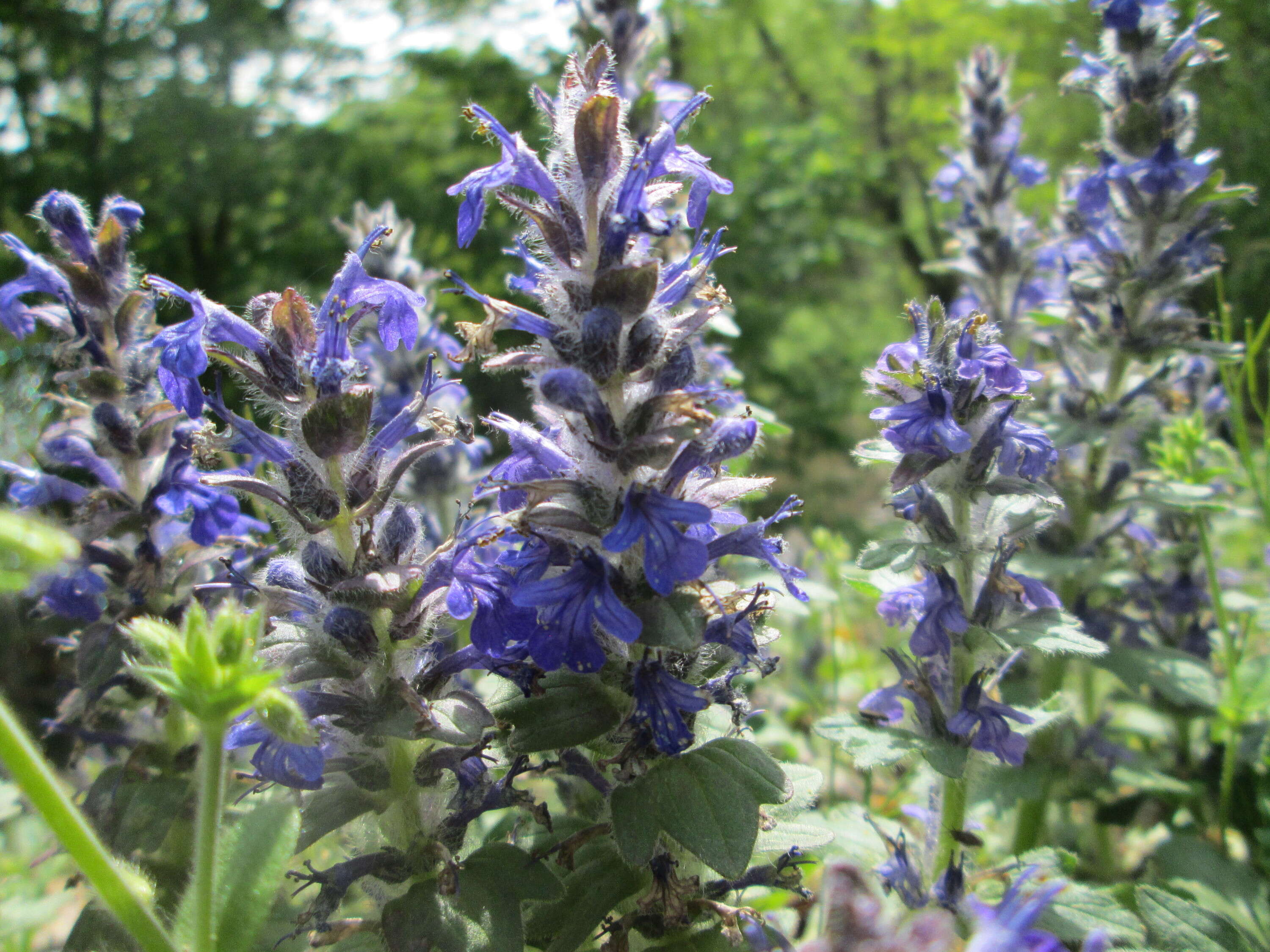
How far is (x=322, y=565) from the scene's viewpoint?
60.2 inches

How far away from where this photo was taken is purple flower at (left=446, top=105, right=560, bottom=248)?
1.49 meters

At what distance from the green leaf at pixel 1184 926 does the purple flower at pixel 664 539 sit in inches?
53.4

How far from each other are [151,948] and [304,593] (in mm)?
615

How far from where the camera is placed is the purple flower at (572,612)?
54.8 inches

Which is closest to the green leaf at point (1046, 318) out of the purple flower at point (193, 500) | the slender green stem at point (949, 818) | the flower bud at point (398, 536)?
the slender green stem at point (949, 818)

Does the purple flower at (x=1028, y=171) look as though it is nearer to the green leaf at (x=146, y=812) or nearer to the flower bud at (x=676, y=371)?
the flower bud at (x=676, y=371)

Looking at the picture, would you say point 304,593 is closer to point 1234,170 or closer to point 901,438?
point 901,438

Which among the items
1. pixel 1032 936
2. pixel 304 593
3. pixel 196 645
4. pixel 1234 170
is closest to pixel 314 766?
pixel 304 593

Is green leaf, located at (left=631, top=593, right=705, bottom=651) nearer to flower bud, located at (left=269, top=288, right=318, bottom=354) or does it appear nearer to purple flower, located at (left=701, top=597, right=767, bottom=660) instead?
purple flower, located at (left=701, top=597, right=767, bottom=660)

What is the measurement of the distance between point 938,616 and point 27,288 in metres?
2.23

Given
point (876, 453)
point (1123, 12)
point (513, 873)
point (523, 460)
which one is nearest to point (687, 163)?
point (523, 460)

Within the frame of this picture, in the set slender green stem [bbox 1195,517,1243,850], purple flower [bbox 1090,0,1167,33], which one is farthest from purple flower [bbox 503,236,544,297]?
purple flower [bbox 1090,0,1167,33]

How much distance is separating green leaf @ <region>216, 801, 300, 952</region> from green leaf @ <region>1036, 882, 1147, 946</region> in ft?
4.95

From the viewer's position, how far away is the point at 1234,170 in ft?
16.7
